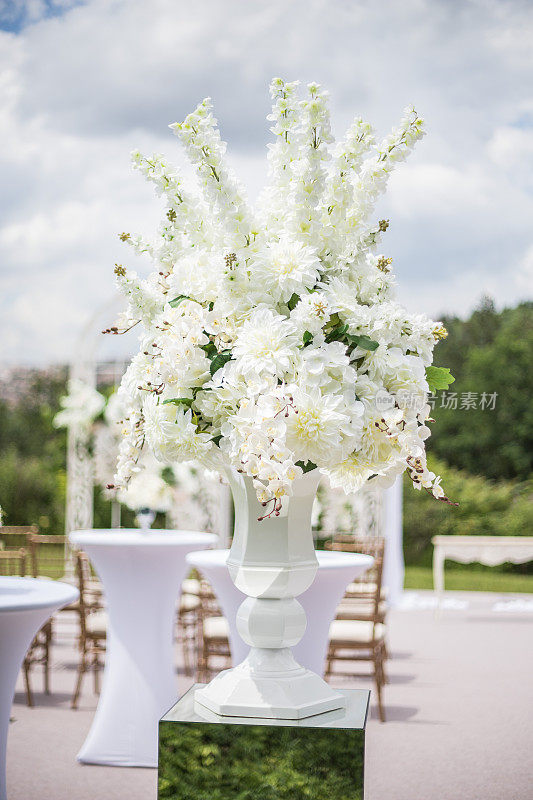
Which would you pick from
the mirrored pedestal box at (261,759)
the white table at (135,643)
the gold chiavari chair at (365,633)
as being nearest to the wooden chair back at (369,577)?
the gold chiavari chair at (365,633)

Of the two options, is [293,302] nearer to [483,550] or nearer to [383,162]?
[383,162]

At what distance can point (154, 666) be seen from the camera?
434 centimetres

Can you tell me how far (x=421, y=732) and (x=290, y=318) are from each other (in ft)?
12.0

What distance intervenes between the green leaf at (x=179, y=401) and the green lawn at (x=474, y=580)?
13.1m

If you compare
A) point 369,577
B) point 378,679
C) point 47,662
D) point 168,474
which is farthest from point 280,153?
point 168,474

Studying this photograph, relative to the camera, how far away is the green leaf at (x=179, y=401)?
1.89 meters

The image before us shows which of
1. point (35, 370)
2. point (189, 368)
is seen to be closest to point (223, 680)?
point (189, 368)

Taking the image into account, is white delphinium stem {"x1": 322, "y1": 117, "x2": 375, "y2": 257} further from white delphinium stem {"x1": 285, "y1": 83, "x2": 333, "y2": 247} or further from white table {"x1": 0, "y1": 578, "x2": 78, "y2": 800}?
white table {"x1": 0, "y1": 578, "x2": 78, "y2": 800}

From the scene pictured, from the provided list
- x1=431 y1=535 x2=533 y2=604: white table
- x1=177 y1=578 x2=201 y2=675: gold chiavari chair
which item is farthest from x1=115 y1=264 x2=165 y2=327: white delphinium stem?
x1=431 y1=535 x2=533 y2=604: white table

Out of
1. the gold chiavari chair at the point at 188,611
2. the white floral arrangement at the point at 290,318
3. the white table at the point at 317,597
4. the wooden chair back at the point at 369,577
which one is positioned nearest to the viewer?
the white floral arrangement at the point at 290,318

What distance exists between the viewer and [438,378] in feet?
6.76

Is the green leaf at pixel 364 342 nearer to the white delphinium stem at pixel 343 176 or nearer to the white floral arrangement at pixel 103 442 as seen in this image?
the white delphinium stem at pixel 343 176

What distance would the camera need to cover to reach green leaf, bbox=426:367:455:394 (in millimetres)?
2055

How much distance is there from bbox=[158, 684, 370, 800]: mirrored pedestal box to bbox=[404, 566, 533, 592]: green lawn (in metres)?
13.1
